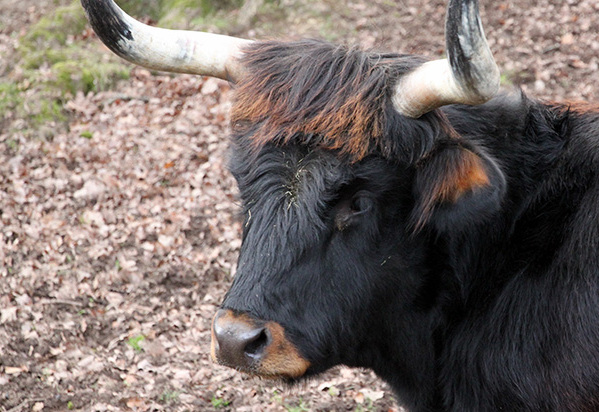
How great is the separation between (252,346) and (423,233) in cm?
112

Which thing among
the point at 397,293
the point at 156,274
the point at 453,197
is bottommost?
the point at 156,274

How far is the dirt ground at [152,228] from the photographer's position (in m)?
5.88

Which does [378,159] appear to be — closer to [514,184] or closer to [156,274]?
[514,184]

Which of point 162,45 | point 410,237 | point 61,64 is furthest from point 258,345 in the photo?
point 61,64

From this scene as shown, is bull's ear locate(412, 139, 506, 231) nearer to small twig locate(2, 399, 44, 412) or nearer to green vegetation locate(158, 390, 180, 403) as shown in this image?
green vegetation locate(158, 390, 180, 403)

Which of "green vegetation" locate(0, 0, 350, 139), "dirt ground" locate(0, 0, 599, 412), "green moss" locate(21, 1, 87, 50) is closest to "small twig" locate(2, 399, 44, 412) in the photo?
"dirt ground" locate(0, 0, 599, 412)

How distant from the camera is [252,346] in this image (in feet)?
12.0

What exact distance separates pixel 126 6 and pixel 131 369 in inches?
352

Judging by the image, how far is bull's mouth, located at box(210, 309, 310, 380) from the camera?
3.62 meters

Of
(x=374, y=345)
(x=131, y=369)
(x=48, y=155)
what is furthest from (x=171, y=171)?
(x=374, y=345)

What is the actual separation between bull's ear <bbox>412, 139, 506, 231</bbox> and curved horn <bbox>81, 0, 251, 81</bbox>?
1.37 m

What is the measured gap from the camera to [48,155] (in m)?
9.59

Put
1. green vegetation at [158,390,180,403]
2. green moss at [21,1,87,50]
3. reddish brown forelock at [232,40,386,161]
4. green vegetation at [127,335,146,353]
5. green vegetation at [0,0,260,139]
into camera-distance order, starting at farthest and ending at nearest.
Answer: green moss at [21,1,87,50], green vegetation at [0,0,260,139], green vegetation at [127,335,146,353], green vegetation at [158,390,180,403], reddish brown forelock at [232,40,386,161]

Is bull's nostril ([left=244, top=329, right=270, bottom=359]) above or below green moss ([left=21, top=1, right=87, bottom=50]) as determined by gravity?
below
